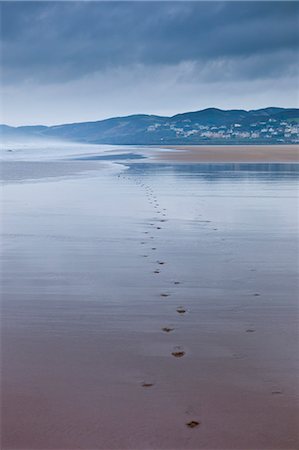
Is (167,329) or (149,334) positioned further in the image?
(167,329)

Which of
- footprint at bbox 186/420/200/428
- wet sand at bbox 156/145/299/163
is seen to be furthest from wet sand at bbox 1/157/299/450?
wet sand at bbox 156/145/299/163

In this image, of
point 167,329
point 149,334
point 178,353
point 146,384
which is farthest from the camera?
point 167,329

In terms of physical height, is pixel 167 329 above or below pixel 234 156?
below

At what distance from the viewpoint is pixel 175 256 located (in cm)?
709

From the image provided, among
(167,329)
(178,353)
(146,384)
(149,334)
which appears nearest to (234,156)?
(167,329)

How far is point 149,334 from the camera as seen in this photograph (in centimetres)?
441

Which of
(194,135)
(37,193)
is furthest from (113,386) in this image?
(194,135)

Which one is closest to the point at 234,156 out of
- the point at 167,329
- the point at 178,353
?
the point at 167,329

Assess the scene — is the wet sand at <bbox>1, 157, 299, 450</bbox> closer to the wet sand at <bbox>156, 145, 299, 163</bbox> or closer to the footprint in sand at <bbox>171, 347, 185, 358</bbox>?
the footprint in sand at <bbox>171, 347, 185, 358</bbox>

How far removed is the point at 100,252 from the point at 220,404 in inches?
163

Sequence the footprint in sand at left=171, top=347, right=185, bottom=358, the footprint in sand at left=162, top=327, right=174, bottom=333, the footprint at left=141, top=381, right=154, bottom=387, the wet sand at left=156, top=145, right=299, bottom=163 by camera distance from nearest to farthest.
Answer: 1. the footprint at left=141, top=381, right=154, bottom=387
2. the footprint in sand at left=171, top=347, right=185, bottom=358
3. the footprint in sand at left=162, top=327, right=174, bottom=333
4. the wet sand at left=156, top=145, right=299, bottom=163

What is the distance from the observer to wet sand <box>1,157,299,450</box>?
3.11 metres

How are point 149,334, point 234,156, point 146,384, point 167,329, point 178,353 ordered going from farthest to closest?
point 234,156
point 167,329
point 149,334
point 178,353
point 146,384

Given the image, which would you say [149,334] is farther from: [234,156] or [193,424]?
[234,156]
